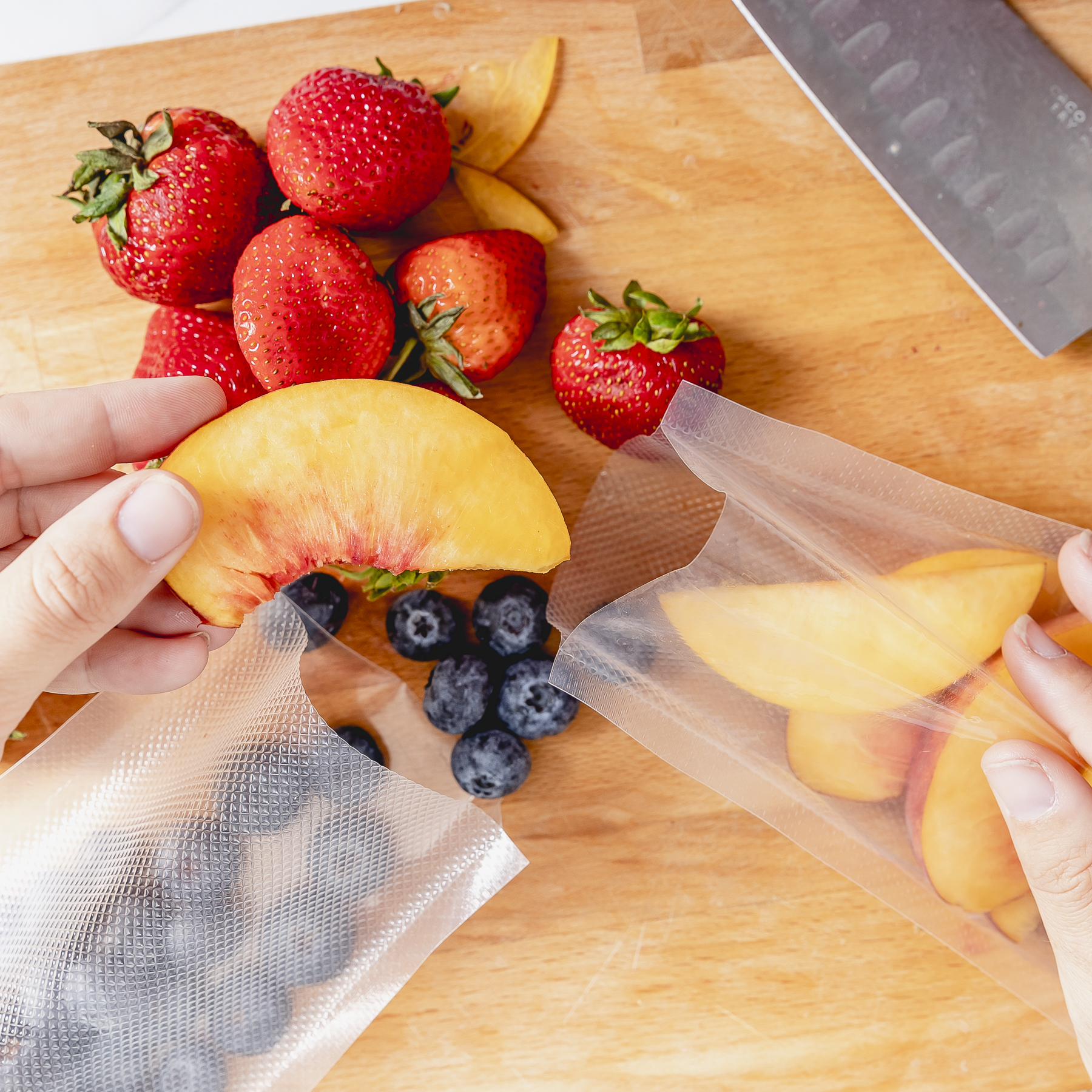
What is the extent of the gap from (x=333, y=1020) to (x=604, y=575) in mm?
443

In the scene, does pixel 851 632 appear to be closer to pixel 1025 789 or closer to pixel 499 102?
pixel 1025 789

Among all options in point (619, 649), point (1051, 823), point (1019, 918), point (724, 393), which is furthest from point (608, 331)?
point (1019, 918)

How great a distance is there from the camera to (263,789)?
2.19 feet

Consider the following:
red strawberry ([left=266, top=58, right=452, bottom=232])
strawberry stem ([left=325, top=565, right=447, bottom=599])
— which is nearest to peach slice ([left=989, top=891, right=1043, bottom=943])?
strawberry stem ([left=325, top=565, right=447, bottom=599])

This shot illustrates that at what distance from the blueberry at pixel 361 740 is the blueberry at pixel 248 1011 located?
190 mm

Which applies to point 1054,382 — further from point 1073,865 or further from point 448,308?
point 448,308

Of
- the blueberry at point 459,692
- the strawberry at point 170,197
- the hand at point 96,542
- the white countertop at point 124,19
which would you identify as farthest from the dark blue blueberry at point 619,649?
the white countertop at point 124,19

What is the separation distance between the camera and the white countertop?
0.75 metres

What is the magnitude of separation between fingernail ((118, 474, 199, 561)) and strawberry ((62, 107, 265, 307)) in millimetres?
256

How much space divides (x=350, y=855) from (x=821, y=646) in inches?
16.5

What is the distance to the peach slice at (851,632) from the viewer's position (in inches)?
24.2

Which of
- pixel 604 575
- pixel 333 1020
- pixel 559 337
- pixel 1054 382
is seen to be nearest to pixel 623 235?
pixel 559 337

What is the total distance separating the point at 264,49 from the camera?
2.46 ft

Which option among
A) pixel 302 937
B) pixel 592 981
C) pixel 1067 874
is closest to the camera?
pixel 1067 874
